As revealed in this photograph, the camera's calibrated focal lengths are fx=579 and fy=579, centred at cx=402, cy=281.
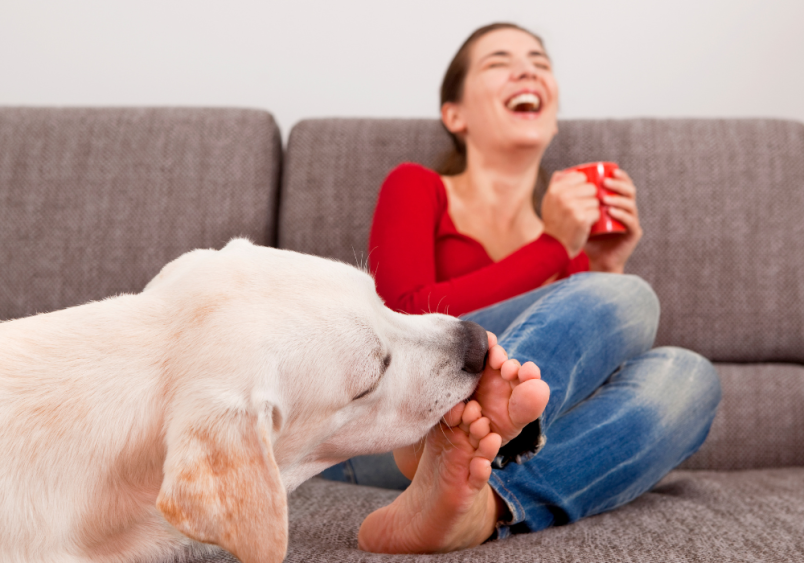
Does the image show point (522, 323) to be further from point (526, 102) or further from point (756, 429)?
point (756, 429)

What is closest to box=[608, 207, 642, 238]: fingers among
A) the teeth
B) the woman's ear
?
the teeth

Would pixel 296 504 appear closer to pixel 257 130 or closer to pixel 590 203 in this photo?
pixel 590 203

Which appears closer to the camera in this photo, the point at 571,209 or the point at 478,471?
the point at 478,471

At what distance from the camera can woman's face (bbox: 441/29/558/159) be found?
66.6 inches

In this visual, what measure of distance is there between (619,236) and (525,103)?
0.49 metres

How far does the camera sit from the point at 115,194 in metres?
1.89

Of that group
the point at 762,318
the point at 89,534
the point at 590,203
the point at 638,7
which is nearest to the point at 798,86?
the point at 638,7

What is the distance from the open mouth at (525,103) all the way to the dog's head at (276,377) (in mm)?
1001

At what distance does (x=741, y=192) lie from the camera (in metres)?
1.96

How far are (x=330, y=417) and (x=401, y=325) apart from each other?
0.59 ft

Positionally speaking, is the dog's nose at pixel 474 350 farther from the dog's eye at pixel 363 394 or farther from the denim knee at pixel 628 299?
the denim knee at pixel 628 299

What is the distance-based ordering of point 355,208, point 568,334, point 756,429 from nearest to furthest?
point 568,334 → point 756,429 → point 355,208

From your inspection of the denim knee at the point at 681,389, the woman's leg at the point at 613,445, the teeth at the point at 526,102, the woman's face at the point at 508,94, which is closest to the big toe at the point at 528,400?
the woman's leg at the point at 613,445

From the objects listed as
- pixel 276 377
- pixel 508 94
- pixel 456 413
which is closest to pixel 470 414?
pixel 456 413
